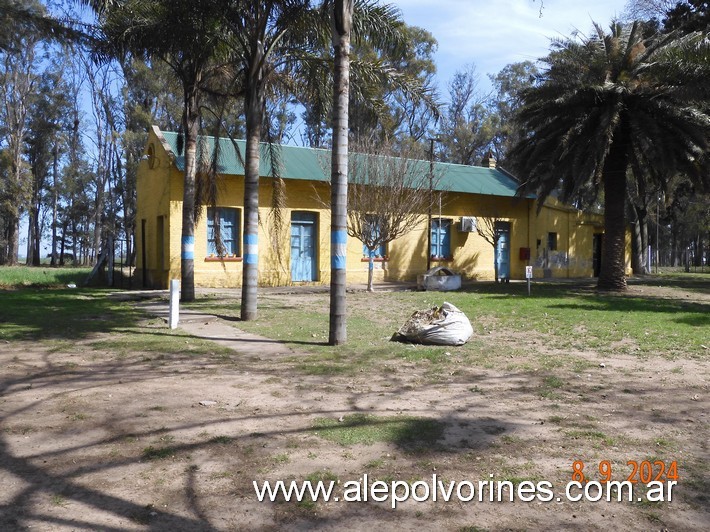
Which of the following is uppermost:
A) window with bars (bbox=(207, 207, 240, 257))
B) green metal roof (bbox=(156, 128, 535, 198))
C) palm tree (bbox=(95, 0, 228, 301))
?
palm tree (bbox=(95, 0, 228, 301))

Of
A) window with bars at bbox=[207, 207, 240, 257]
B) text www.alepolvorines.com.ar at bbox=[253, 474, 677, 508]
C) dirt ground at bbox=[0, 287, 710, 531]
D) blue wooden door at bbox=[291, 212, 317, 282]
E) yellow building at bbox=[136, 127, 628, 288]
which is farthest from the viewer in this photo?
blue wooden door at bbox=[291, 212, 317, 282]

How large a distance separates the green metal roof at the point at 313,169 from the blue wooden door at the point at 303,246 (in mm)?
1736

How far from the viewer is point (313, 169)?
24.7m

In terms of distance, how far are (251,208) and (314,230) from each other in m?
11.8

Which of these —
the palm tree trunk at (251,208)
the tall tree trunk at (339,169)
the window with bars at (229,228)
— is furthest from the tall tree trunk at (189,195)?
the tall tree trunk at (339,169)

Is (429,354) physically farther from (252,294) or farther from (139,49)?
(139,49)

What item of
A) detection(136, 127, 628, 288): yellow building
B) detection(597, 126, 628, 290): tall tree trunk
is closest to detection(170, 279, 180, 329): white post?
detection(136, 127, 628, 288): yellow building

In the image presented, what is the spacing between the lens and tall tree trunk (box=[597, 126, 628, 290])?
21.1m

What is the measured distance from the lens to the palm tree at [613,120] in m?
19.2

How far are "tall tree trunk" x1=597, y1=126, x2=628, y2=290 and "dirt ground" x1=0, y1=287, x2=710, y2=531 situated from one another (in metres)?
13.6

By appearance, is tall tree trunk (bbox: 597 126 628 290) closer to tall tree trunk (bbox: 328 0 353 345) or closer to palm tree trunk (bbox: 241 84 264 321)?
palm tree trunk (bbox: 241 84 264 321)

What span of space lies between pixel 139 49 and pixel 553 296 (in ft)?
43.0

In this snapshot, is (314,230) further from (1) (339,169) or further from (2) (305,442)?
(2) (305,442)

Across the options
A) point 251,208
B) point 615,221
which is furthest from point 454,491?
point 615,221
